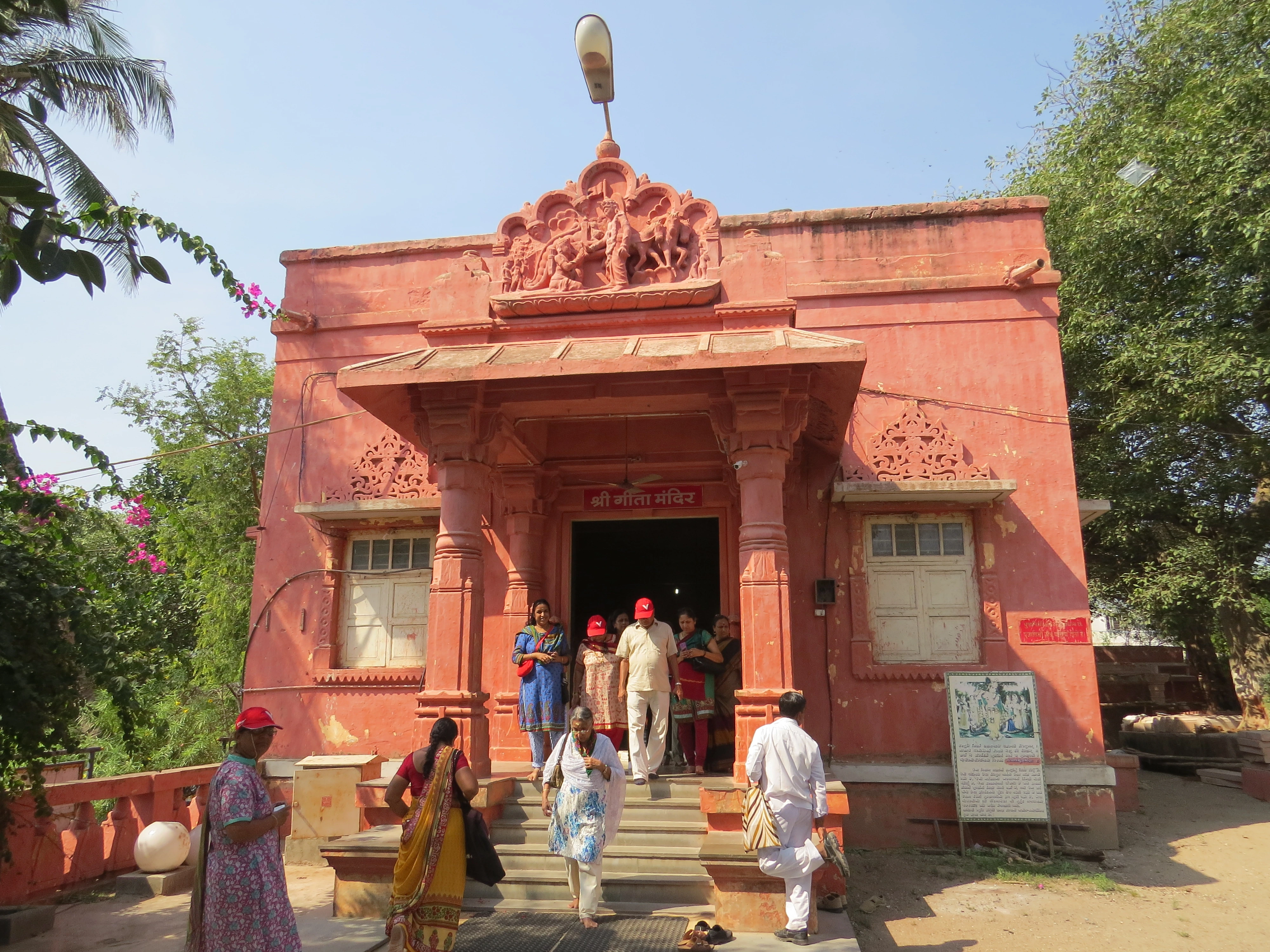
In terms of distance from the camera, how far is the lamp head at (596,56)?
7973mm

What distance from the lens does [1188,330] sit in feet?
40.5

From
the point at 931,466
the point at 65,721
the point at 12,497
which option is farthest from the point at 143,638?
the point at 931,466

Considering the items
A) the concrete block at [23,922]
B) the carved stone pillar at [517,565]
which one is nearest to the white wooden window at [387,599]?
the carved stone pillar at [517,565]

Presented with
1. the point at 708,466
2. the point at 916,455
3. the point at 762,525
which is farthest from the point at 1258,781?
the point at 762,525

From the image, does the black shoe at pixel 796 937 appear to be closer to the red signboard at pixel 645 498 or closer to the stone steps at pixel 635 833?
the stone steps at pixel 635 833

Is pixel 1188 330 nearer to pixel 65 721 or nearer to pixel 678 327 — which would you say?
pixel 678 327

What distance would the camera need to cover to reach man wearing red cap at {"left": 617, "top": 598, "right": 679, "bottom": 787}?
741cm

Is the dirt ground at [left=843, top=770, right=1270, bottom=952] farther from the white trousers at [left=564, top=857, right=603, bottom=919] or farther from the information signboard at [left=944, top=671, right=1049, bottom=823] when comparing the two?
the white trousers at [left=564, top=857, right=603, bottom=919]

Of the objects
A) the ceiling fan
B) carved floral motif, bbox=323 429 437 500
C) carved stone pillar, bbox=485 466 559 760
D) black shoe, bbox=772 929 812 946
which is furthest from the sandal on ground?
carved floral motif, bbox=323 429 437 500

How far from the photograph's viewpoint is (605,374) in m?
7.00

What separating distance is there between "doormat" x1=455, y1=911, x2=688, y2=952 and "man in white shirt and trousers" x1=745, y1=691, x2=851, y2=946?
71 cm

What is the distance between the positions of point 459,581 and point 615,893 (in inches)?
103

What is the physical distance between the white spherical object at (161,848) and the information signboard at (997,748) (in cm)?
696

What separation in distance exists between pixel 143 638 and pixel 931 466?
7445mm
